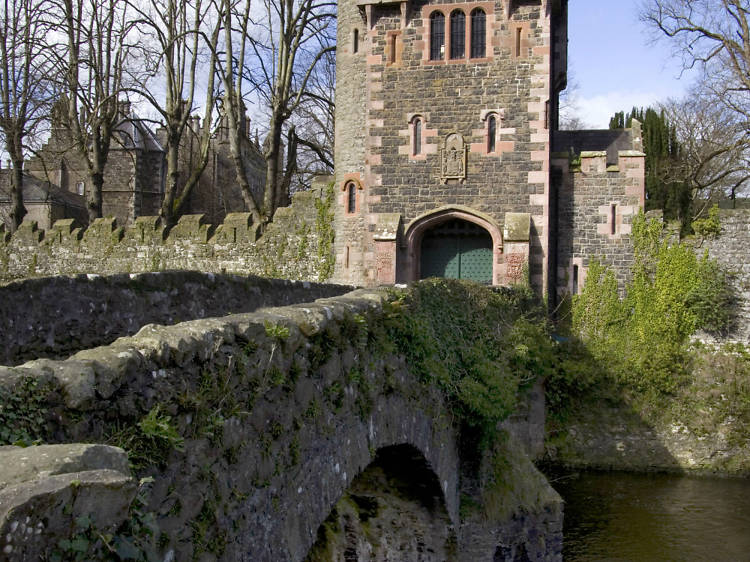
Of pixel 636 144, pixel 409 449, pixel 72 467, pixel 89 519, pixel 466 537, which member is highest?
pixel 636 144

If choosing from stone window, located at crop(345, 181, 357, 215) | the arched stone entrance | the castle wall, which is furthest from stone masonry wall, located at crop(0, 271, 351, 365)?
stone window, located at crop(345, 181, 357, 215)

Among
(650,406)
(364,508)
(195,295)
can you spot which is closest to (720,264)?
(650,406)

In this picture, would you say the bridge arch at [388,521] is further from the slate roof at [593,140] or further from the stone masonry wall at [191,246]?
the slate roof at [593,140]

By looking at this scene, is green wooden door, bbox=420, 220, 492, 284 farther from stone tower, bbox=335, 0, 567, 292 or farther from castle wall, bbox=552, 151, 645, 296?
castle wall, bbox=552, 151, 645, 296

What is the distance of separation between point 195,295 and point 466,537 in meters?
5.99

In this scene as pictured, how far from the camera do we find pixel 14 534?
1.96 meters

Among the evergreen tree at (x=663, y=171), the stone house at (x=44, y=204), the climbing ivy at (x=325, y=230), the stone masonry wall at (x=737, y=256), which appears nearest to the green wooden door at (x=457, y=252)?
the climbing ivy at (x=325, y=230)

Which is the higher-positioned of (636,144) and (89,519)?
(636,144)

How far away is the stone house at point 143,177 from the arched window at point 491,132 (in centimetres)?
2021

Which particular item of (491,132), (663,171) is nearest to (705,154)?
(663,171)

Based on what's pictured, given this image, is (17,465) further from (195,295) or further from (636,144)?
(636,144)

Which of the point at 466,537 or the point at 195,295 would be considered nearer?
the point at 195,295

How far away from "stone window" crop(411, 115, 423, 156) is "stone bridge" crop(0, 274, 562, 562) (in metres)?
13.5

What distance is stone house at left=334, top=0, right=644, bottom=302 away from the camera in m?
20.0
